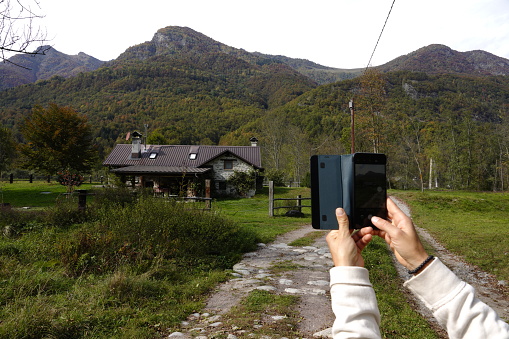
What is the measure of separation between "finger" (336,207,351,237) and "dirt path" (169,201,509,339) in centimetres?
281

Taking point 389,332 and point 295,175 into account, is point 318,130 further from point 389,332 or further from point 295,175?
point 389,332

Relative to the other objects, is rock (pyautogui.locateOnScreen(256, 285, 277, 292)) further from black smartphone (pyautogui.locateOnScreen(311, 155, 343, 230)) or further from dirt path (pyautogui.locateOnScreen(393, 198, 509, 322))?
black smartphone (pyautogui.locateOnScreen(311, 155, 343, 230))

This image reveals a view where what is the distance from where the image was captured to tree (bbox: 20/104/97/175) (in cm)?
3431

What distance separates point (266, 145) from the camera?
5675cm

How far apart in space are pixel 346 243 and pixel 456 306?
0.39 metres

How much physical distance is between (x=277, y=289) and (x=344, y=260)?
452 centimetres

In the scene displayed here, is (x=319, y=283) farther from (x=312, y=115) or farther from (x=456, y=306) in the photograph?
(x=312, y=115)

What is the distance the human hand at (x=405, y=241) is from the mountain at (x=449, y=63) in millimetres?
188149

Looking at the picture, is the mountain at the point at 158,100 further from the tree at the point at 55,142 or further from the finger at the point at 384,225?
the finger at the point at 384,225

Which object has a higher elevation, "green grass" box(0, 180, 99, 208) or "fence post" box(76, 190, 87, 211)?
"fence post" box(76, 190, 87, 211)

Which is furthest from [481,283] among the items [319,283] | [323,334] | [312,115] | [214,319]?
[312,115]

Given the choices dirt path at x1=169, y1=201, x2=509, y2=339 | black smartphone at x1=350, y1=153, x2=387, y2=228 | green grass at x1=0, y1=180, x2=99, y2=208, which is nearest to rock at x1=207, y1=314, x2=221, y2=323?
dirt path at x1=169, y1=201, x2=509, y2=339

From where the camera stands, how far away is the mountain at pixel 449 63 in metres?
171

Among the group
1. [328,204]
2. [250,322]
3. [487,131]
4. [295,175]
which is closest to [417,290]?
[328,204]
